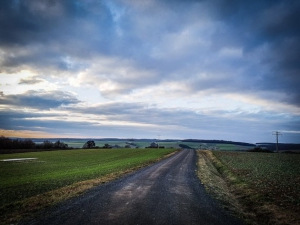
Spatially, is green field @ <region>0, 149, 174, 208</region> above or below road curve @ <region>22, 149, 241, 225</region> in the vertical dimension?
below

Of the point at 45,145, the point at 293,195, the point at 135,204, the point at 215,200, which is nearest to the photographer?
the point at 135,204

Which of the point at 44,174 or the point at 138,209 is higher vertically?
the point at 138,209

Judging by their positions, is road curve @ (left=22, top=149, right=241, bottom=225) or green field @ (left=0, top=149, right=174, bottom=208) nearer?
road curve @ (left=22, top=149, right=241, bottom=225)

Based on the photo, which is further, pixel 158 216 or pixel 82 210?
pixel 82 210

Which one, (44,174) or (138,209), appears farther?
(44,174)

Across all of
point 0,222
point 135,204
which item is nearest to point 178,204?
point 135,204

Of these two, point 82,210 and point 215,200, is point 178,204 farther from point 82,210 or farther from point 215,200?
point 82,210

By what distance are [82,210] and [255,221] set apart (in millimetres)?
8745

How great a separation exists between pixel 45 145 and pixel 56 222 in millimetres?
139571

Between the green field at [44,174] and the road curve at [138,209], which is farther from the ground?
the road curve at [138,209]

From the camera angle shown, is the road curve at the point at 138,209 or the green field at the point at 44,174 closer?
the road curve at the point at 138,209

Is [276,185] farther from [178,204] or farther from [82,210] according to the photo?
[82,210]

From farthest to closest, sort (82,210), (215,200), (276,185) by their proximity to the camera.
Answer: (276,185)
(215,200)
(82,210)

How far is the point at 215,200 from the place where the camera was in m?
13.9
